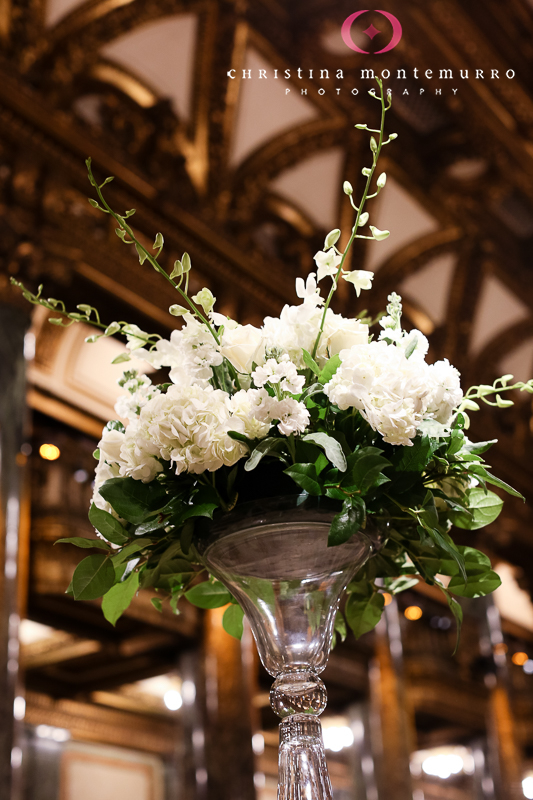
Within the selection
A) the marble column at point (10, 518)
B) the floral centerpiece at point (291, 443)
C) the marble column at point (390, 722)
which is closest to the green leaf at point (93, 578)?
the floral centerpiece at point (291, 443)

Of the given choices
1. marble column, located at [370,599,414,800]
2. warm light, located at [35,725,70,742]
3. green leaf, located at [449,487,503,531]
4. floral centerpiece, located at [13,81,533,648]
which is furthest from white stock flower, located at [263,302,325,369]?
marble column, located at [370,599,414,800]

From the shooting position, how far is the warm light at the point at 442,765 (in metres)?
8.34

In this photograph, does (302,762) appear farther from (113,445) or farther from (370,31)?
(370,31)

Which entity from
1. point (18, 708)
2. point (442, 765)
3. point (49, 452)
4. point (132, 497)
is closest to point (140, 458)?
point (132, 497)

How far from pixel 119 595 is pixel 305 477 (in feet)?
1.24

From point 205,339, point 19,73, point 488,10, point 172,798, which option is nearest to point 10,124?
point 19,73

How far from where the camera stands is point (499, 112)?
5.65m

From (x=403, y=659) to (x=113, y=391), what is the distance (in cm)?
331

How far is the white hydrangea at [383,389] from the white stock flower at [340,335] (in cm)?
7

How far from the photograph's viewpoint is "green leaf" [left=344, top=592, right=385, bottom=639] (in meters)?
1.30

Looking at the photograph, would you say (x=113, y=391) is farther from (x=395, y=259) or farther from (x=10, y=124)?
(x=395, y=259)

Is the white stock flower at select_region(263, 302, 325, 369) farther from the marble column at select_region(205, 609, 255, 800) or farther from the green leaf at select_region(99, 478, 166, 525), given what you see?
the marble column at select_region(205, 609, 255, 800)

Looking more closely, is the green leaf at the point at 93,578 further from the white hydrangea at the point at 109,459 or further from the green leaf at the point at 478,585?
the green leaf at the point at 478,585

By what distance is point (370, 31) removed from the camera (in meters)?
5.12
